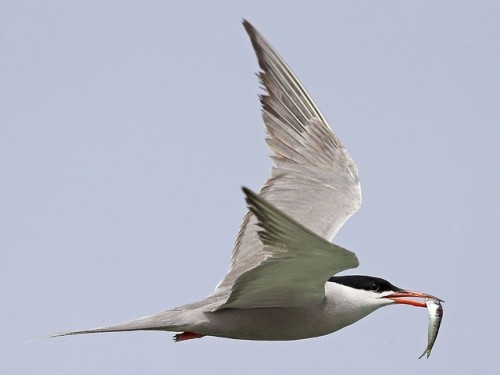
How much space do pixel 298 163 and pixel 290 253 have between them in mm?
3074

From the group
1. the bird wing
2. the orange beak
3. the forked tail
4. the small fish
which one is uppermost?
the bird wing

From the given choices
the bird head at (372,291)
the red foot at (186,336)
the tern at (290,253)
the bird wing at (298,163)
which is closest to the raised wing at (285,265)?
the tern at (290,253)

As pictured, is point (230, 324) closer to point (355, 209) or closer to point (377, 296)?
point (377, 296)

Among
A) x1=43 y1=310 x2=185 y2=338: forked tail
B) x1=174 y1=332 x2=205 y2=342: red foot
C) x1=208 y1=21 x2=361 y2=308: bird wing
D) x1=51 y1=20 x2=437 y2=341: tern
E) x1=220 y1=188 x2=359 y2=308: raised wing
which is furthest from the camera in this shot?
x1=208 y1=21 x2=361 y2=308: bird wing

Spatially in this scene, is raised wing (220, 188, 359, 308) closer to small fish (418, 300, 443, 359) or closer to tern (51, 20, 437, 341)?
tern (51, 20, 437, 341)

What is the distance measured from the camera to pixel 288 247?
6914mm

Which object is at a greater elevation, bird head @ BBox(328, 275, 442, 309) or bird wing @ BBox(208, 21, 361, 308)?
bird wing @ BBox(208, 21, 361, 308)

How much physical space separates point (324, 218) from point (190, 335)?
152 cm

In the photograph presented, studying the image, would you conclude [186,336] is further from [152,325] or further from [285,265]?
[285,265]

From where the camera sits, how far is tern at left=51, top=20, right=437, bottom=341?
7.00m

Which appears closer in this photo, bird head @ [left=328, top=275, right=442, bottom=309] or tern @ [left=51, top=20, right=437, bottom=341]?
tern @ [left=51, top=20, right=437, bottom=341]

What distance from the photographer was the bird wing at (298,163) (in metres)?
9.34

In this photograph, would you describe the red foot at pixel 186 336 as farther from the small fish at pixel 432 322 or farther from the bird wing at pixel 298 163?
the small fish at pixel 432 322

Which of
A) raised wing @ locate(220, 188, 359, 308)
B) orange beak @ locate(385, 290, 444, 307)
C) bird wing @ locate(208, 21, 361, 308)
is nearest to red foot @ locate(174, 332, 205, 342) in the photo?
bird wing @ locate(208, 21, 361, 308)
